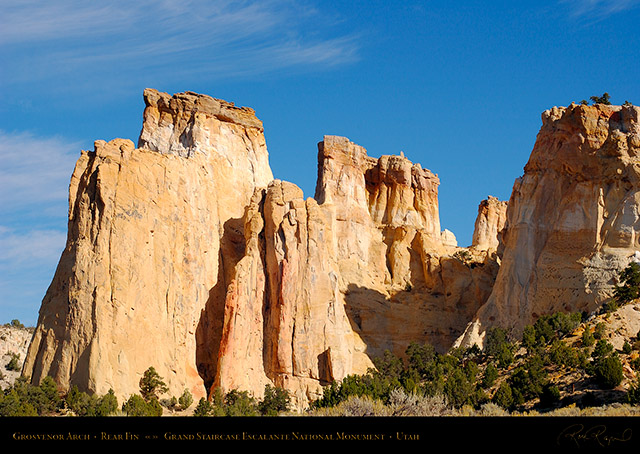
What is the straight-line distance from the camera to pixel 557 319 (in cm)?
7162

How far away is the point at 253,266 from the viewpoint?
77.6 meters

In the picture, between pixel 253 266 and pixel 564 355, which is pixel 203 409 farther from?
pixel 564 355

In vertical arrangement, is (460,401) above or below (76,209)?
below

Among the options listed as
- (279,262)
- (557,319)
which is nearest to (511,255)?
(557,319)

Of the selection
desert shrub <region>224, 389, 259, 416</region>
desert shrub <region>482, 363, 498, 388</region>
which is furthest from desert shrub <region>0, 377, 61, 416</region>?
desert shrub <region>482, 363, 498, 388</region>

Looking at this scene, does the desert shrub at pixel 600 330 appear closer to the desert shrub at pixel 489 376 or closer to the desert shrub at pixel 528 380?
the desert shrub at pixel 528 380

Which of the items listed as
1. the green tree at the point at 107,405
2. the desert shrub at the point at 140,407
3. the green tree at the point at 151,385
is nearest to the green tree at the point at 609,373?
the desert shrub at the point at 140,407

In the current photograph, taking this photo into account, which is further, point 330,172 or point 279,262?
point 330,172

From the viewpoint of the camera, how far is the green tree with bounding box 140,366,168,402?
222 feet

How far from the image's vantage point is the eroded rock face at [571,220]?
250 feet

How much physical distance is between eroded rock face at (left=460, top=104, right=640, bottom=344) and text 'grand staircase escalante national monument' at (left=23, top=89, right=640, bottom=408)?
10 cm
